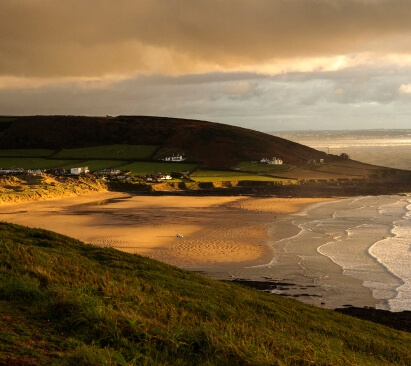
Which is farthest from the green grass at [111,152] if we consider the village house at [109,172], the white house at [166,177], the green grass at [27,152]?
the white house at [166,177]

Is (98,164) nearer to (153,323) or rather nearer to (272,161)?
(272,161)

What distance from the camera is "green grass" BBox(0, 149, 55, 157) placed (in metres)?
130

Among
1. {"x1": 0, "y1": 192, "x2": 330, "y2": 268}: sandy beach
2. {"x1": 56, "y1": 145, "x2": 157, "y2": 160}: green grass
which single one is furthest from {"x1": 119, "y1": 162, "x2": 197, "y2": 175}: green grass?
{"x1": 0, "y1": 192, "x2": 330, "y2": 268}: sandy beach

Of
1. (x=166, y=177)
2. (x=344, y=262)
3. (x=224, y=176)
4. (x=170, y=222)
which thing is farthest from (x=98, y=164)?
(x=344, y=262)

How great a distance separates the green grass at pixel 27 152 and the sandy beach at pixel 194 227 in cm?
5755

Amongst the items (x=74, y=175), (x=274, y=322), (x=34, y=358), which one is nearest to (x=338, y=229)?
(x=274, y=322)

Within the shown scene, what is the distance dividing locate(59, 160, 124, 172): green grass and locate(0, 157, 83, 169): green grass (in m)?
1.92

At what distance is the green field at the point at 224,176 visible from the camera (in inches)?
3942

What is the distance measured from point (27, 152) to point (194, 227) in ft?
324

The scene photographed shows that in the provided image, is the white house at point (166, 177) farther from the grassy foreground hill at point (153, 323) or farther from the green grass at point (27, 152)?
the grassy foreground hill at point (153, 323)

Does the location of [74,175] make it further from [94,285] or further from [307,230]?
[94,285]

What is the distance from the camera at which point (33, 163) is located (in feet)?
388

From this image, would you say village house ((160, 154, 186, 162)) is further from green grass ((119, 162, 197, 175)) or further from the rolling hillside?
green grass ((119, 162, 197, 175))

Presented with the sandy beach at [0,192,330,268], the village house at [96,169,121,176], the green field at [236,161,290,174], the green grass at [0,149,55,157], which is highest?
the green grass at [0,149,55,157]
